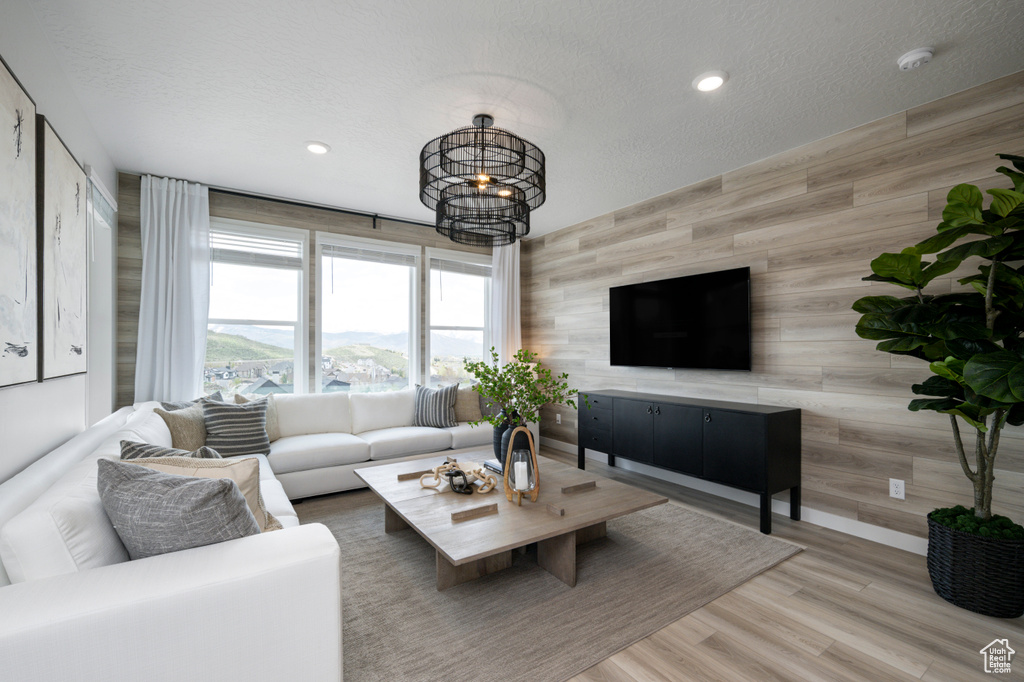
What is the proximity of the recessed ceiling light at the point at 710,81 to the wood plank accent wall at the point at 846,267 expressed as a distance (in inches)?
44.6

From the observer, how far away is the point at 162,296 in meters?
3.61

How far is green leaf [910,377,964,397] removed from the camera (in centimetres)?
209

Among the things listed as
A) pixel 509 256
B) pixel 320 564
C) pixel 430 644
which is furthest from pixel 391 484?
pixel 509 256

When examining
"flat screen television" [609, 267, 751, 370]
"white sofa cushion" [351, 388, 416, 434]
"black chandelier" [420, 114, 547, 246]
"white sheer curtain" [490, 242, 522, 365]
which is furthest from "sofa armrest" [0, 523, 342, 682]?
"white sheer curtain" [490, 242, 522, 365]

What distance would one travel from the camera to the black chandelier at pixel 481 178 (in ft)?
7.96

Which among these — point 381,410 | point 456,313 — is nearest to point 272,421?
point 381,410

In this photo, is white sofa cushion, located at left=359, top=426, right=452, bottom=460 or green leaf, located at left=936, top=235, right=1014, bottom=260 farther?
white sofa cushion, located at left=359, top=426, right=452, bottom=460

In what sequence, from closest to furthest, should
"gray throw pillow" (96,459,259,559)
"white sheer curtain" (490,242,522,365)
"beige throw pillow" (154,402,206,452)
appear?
1. "gray throw pillow" (96,459,259,559)
2. "beige throw pillow" (154,402,206,452)
3. "white sheer curtain" (490,242,522,365)

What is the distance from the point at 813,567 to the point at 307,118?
3.80 meters

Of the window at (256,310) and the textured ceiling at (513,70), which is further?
the window at (256,310)

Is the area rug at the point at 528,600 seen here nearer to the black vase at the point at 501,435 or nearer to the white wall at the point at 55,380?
the black vase at the point at 501,435

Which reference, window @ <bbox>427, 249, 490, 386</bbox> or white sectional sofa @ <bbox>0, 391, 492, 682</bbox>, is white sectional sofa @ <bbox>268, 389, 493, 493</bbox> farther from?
white sectional sofa @ <bbox>0, 391, 492, 682</bbox>

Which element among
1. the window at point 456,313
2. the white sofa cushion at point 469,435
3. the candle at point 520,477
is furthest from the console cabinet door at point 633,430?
the window at point 456,313

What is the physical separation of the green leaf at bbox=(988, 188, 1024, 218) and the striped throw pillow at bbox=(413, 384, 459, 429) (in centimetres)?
380
